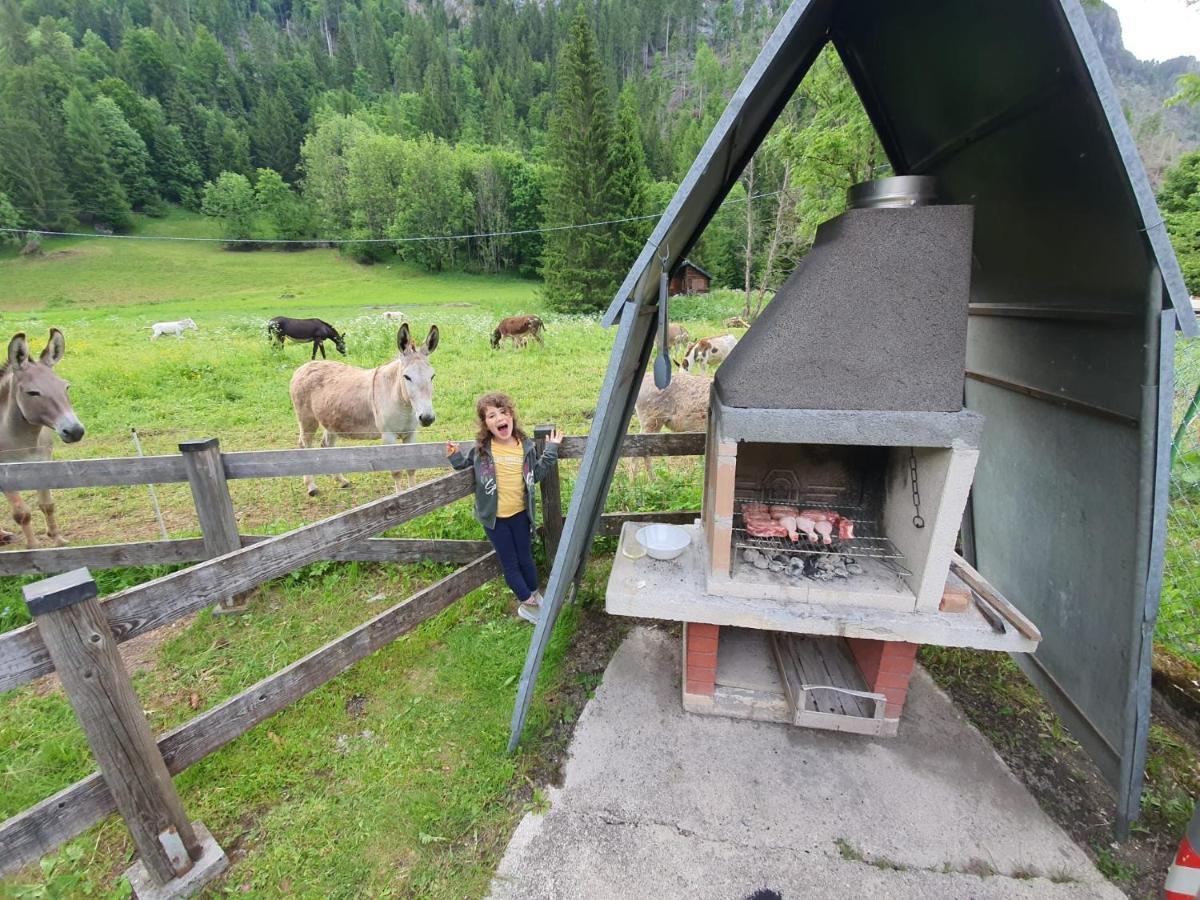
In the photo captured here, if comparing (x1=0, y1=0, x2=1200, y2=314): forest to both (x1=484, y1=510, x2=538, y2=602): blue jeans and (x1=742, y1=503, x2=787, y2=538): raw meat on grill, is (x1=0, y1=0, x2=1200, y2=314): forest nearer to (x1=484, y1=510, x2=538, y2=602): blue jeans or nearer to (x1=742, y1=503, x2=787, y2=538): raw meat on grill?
(x1=742, y1=503, x2=787, y2=538): raw meat on grill

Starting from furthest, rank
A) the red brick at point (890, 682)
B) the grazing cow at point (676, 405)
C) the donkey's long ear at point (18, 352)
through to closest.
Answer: the grazing cow at point (676, 405) → the donkey's long ear at point (18, 352) → the red brick at point (890, 682)

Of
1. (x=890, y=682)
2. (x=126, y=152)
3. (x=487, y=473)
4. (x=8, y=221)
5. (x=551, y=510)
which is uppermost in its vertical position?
(x=126, y=152)

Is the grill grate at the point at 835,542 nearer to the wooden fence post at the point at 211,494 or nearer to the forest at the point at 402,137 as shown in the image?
the wooden fence post at the point at 211,494

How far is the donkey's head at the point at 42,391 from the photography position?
183 inches

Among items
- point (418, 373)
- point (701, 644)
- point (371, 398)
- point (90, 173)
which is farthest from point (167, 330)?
point (90, 173)

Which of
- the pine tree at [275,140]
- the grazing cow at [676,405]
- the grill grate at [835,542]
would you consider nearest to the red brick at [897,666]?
the grill grate at [835,542]

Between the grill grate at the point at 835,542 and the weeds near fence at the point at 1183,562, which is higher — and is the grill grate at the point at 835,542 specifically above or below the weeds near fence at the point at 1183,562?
above

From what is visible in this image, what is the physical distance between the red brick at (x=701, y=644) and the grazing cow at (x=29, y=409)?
574 centimetres

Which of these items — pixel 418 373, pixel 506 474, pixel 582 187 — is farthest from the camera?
pixel 582 187

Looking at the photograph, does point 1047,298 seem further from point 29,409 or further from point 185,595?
point 29,409

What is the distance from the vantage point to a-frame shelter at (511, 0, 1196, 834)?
211 cm

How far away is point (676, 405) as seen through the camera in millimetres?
6758

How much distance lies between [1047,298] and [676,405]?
161 inches

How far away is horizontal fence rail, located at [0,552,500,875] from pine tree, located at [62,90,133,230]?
74246mm
